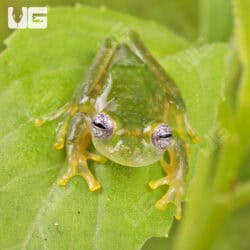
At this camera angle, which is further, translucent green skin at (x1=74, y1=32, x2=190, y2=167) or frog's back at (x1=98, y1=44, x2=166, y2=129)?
frog's back at (x1=98, y1=44, x2=166, y2=129)

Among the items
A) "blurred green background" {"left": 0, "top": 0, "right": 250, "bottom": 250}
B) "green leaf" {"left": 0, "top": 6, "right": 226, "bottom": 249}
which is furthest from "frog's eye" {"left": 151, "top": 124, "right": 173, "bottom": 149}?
"blurred green background" {"left": 0, "top": 0, "right": 250, "bottom": 250}

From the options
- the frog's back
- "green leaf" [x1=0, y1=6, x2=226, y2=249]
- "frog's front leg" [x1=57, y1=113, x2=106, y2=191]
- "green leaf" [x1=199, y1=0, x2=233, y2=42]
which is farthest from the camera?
"green leaf" [x1=199, y1=0, x2=233, y2=42]

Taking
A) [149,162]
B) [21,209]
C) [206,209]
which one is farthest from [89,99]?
[206,209]

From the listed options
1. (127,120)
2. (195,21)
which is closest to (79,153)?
(127,120)

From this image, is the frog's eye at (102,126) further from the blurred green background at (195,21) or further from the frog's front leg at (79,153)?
the blurred green background at (195,21)

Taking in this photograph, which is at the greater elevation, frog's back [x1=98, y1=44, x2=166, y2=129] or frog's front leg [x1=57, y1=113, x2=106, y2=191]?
frog's back [x1=98, y1=44, x2=166, y2=129]

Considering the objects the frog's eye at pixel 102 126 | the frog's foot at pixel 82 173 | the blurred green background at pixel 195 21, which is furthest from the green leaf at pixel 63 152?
the blurred green background at pixel 195 21

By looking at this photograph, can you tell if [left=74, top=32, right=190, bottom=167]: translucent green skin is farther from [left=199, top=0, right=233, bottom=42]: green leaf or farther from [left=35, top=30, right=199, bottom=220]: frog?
[left=199, top=0, right=233, bottom=42]: green leaf
